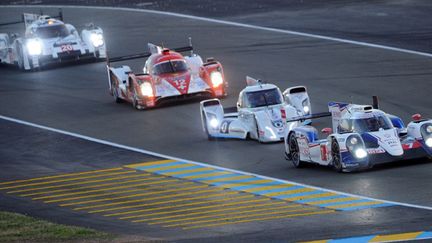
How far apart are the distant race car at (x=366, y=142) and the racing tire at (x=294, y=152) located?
30cm

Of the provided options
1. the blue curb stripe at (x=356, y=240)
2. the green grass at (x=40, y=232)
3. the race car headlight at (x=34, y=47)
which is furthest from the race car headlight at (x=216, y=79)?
the blue curb stripe at (x=356, y=240)

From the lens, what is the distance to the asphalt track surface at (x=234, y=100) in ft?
92.6

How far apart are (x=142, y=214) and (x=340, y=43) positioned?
2897 centimetres

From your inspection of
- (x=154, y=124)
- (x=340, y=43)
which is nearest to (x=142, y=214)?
(x=154, y=124)

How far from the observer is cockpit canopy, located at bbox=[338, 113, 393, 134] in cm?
3238

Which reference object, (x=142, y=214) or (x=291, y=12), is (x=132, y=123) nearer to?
(x=142, y=214)

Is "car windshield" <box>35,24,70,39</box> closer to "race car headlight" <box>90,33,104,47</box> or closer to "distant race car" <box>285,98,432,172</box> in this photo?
Result: "race car headlight" <box>90,33,104,47</box>

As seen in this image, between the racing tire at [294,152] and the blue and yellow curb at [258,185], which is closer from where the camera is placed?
the blue and yellow curb at [258,185]

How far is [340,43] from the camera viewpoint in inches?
2237

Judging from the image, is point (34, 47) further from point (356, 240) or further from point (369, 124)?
point (356, 240)

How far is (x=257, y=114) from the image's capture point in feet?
126

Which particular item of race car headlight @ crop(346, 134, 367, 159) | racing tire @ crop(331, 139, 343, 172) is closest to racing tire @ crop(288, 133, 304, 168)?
racing tire @ crop(331, 139, 343, 172)

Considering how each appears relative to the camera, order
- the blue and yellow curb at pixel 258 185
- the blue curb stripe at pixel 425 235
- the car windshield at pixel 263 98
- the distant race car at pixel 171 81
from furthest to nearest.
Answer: the distant race car at pixel 171 81 → the car windshield at pixel 263 98 → the blue and yellow curb at pixel 258 185 → the blue curb stripe at pixel 425 235

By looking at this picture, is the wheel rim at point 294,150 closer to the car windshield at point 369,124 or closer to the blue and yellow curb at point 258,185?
the blue and yellow curb at point 258,185
